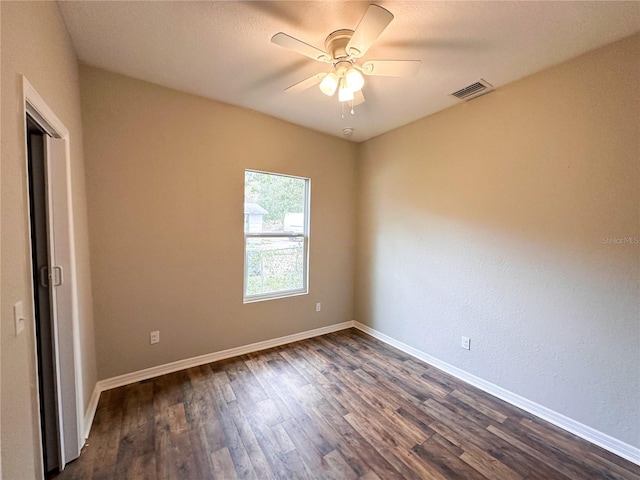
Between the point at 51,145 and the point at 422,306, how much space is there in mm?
3310

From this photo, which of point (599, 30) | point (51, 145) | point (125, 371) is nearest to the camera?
point (51, 145)

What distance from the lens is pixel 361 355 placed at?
3.00m

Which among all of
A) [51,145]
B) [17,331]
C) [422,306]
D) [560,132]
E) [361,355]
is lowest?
[361,355]

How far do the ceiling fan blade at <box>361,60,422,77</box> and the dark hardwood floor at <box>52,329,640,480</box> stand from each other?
2478mm

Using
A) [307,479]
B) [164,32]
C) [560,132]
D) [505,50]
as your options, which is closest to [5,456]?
[307,479]

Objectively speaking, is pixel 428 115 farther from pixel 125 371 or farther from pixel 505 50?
pixel 125 371

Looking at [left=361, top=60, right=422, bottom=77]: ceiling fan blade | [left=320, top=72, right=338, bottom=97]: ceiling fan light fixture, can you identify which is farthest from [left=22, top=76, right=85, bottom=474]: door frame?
[left=361, top=60, right=422, bottom=77]: ceiling fan blade

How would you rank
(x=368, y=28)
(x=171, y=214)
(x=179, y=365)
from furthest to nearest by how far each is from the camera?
(x=179, y=365) → (x=171, y=214) → (x=368, y=28)

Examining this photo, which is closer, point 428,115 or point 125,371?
point 125,371

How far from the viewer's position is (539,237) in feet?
6.83

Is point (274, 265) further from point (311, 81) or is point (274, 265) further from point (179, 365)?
point (311, 81)

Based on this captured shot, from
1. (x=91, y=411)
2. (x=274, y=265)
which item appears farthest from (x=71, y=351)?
(x=274, y=265)

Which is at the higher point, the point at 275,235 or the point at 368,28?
the point at 368,28

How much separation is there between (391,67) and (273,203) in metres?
1.91
